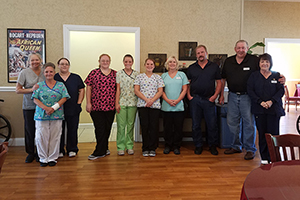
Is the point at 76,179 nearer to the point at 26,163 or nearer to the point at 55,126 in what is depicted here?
the point at 55,126

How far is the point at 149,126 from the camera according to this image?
3650 millimetres

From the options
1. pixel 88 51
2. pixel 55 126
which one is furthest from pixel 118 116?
pixel 88 51

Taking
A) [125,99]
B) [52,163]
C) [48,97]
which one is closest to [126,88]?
[125,99]

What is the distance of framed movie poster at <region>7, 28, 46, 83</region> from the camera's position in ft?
13.5

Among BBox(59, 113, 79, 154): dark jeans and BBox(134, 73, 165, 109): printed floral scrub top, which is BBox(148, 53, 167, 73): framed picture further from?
BBox(59, 113, 79, 154): dark jeans

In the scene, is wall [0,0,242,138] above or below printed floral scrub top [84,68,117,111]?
above

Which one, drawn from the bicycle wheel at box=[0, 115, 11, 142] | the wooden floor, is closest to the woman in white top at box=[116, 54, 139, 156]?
the wooden floor

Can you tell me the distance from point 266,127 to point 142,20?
276cm

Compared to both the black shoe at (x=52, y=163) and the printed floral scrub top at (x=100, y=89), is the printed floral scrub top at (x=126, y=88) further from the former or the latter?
the black shoe at (x=52, y=163)

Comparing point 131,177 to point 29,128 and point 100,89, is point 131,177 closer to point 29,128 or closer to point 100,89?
point 100,89

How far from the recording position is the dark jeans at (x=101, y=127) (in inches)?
137

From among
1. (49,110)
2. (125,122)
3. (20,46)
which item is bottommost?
(125,122)

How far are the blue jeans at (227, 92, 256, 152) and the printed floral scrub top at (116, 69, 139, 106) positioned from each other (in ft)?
4.83

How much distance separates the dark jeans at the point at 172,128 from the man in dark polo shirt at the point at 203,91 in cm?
23
